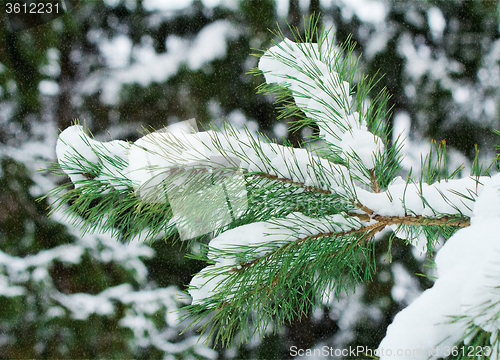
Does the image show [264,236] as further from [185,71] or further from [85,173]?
[185,71]

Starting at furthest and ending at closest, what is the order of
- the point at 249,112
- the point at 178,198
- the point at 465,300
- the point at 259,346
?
the point at 259,346 < the point at 249,112 < the point at 178,198 < the point at 465,300

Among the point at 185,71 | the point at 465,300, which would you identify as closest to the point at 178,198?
the point at 465,300

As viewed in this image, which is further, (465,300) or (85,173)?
(85,173)

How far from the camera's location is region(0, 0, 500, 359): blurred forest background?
166cm

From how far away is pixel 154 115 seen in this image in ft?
5.68

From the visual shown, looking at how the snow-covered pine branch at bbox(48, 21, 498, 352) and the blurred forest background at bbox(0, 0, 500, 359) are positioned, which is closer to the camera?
the snow-covered pine branch at bbox(48, 21, 498, 352)

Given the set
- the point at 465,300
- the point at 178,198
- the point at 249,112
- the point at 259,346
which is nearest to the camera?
the point at 465,300

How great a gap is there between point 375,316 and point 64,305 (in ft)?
6.08

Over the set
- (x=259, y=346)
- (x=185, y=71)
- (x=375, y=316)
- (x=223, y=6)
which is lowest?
(x=259, y=346)

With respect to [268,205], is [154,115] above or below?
above

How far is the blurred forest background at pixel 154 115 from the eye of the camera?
166cm

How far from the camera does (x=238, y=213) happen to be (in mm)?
432

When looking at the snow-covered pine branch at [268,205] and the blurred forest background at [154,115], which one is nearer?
the snow-covered pine branch at [268,205]

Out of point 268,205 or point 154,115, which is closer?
point 268,205
